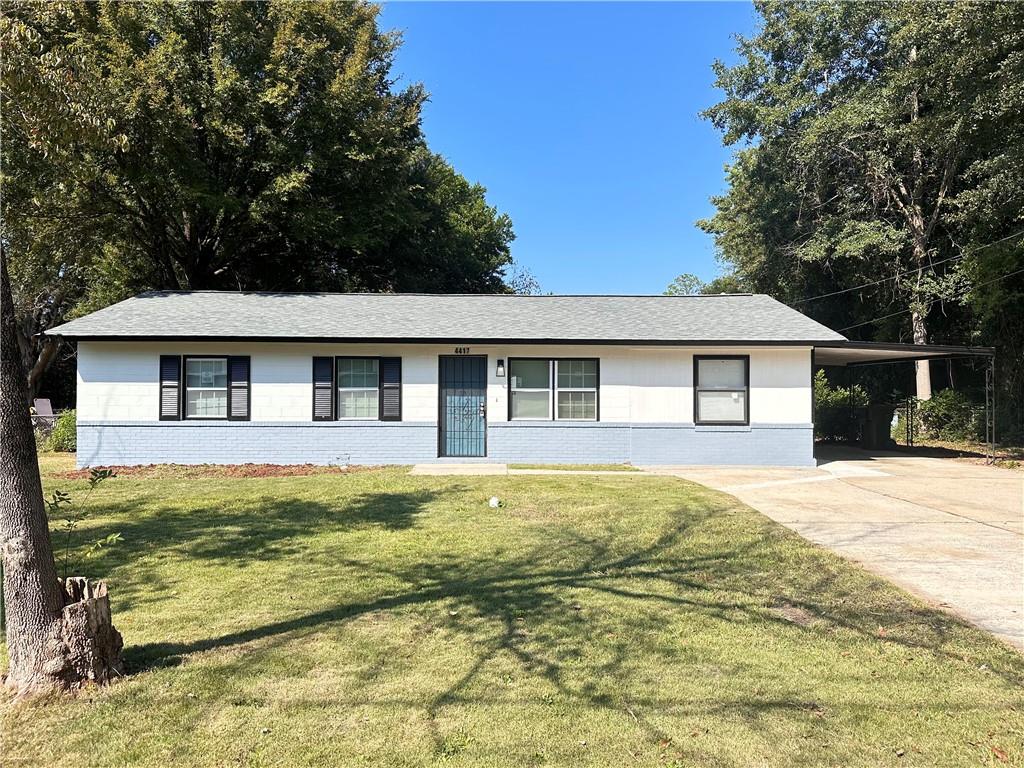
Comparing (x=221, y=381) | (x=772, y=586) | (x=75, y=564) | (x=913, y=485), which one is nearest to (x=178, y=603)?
(x=75, y=564)

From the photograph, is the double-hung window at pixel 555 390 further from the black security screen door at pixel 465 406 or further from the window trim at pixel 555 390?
the black security screen door at pixel 465 406

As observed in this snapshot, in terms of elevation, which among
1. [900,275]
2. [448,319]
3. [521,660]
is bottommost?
[521,660]

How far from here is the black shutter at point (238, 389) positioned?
1420 centimetres

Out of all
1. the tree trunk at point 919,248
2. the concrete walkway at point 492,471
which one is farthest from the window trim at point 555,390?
the tree trunk at point 919,248

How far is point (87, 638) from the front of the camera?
3461 millimetres

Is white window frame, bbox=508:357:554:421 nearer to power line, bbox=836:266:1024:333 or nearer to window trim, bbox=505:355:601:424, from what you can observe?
window trim, bbox=505:355:601:424

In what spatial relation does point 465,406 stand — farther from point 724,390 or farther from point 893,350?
point 893,350

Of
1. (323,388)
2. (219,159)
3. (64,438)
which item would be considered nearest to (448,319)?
(323,388)

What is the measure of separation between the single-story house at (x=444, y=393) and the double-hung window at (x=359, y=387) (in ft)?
0.11

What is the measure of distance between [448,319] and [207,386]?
5.90 meters

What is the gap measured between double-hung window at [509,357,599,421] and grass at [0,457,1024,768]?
24.1 feet

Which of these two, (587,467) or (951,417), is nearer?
(587,467)

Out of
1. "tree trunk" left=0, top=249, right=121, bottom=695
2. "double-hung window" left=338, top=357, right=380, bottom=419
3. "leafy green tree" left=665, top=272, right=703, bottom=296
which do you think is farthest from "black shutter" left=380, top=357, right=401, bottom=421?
"leafy green tree" left=665, top=272, right=703, bottom=296

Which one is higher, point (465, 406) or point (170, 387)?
point (170, 387)
